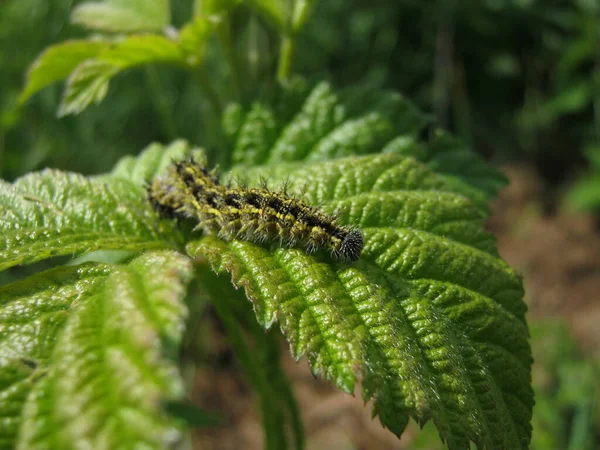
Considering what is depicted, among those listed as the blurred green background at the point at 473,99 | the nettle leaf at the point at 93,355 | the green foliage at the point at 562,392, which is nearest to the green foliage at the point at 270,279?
the nettle leaf at the point at 93,355

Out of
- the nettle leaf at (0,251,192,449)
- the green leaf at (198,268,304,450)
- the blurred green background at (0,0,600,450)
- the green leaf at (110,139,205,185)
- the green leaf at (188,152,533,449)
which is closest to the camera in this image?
the nettle leaf at (0,251,192,449)

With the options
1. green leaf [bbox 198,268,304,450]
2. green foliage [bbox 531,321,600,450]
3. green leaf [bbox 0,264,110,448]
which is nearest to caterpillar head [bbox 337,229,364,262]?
green leaf [bbox 198,268,304,450]

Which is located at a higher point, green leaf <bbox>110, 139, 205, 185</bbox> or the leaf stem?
the leaf stem

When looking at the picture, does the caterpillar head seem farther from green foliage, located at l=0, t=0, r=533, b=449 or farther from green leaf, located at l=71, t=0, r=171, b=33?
green leaf, located at l=71, t=0, r=171, b=33

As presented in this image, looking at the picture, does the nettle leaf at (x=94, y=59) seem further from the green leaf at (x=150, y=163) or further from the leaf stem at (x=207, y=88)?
the green leaf at (x=150, y=163)

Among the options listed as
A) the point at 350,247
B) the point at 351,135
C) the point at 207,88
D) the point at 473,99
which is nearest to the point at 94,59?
the point at 207,88

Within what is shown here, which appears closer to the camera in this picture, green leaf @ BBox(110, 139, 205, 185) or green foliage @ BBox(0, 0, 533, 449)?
green foliage @ BBox(0, 0, 533, 449)
